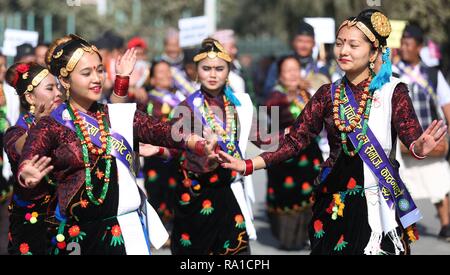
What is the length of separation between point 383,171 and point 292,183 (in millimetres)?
3895

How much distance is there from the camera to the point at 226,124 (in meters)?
7.39

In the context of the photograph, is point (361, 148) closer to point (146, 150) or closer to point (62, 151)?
point (146, 150)

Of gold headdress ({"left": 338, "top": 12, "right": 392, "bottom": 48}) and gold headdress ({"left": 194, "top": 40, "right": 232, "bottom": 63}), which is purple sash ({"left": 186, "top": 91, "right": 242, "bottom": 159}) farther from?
gold headdress ({"left": 338, "top": 12, "right": 392, "bottom": 48})

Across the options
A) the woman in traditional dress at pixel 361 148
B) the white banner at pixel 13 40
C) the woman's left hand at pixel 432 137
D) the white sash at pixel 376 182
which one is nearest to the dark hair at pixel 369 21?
the woman in traditional dress at pixel 361 148

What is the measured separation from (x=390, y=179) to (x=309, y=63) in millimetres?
4882

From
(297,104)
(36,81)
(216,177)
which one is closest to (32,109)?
(36,81)

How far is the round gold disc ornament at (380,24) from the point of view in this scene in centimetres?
577

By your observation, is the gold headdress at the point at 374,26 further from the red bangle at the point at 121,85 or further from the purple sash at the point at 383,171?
the red bangle at the point at 121,85

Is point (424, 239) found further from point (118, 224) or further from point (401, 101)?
point (118, 224)

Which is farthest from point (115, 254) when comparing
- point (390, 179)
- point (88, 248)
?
point (390, 179)

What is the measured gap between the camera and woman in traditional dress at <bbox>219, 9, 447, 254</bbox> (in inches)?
226

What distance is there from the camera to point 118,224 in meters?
5.41

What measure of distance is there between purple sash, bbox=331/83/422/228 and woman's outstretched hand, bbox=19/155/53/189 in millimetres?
1758

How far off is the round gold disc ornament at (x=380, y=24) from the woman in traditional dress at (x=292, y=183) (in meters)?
3.57
